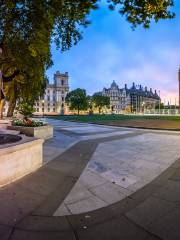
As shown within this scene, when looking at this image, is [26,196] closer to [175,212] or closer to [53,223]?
[53,223]

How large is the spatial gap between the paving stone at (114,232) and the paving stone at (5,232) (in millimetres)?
1059

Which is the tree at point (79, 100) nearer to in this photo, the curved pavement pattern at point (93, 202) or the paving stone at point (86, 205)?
the curved pavement pattern at point (93, 202)

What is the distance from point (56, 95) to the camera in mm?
145750

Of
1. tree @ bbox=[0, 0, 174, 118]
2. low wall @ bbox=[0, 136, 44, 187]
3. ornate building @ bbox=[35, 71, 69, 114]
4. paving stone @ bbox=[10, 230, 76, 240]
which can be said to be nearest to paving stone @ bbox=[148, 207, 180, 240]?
paving stone @ bbox=[10, 230, 76, 240]

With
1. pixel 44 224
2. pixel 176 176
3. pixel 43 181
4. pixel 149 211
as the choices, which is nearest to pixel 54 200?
pixel 44 224

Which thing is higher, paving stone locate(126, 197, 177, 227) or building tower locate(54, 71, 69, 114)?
building tower locate(54, 71, 69, 114)

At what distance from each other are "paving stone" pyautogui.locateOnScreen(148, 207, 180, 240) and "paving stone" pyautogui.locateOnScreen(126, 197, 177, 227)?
0.36 ft

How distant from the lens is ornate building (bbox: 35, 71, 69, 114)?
142 m

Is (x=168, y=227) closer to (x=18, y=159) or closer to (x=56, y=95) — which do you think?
(x=18, y=159)

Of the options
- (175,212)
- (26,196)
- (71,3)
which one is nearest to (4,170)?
(26,196)

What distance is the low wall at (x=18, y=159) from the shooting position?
5179 mm

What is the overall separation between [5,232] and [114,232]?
1666mm

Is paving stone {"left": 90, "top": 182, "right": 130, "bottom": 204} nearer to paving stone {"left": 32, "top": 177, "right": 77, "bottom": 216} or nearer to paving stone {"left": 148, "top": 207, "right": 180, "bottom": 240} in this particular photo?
paving stone {"left": 32, "top": 177, "right": 77, "bottom": 216}

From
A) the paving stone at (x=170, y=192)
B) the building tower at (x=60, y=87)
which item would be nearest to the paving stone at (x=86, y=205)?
the paving stone at (x=170, y=192)
